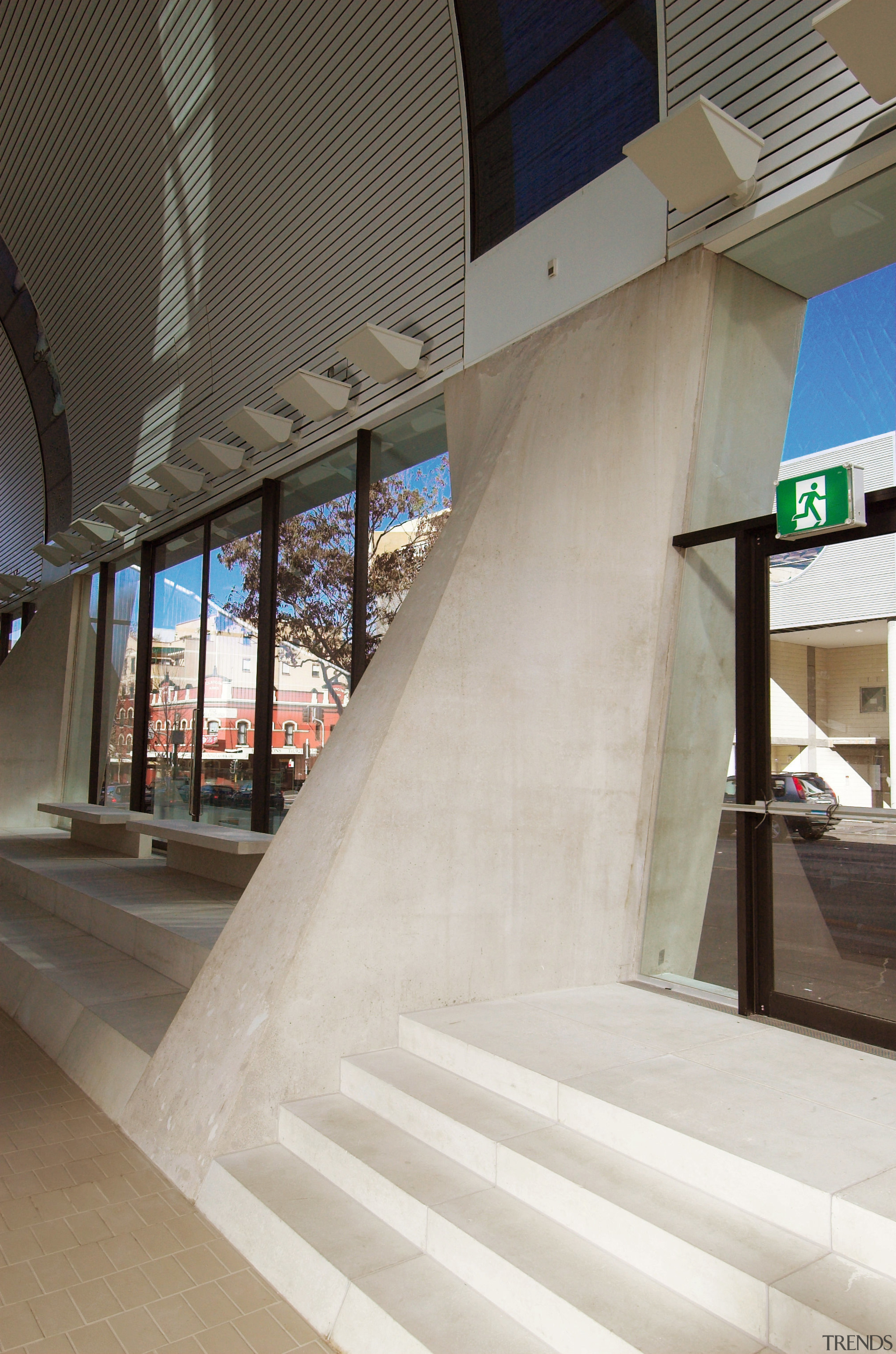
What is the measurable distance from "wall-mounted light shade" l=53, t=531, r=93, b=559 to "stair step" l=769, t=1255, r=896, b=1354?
12.5 m

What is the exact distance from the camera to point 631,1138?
292cm

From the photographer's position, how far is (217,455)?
8891mm

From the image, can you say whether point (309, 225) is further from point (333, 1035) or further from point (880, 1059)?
point (880, 1059)

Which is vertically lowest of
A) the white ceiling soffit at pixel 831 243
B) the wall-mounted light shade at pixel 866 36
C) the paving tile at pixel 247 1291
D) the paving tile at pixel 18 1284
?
the paving tile at pixel 18 1284

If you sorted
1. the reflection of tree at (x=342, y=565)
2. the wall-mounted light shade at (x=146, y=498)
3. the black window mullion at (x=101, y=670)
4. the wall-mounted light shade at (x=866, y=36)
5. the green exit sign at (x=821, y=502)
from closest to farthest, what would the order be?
the wall-mounted light shade at (x=866, y=36), the green exit sign at (x=821, y=502), the reflection of tree at (x=342, y=565), the wall-mounted light shade at (x=146, y=498), the black window mullion at (x=101, y=670)

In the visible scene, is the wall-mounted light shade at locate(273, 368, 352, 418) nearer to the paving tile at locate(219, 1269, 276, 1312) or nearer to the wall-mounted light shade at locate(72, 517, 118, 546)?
the wall-mounted light shade at locate(72, 517, 118, 546)

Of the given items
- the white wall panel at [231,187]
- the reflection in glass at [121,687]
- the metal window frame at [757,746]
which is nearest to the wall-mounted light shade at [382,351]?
the white wall panel at [231,187]

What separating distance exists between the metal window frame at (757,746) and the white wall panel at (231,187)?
2.91 metres

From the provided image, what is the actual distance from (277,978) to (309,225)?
246 inches

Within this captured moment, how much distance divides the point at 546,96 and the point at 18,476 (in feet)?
41.3

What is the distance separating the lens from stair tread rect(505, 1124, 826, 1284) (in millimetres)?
2375

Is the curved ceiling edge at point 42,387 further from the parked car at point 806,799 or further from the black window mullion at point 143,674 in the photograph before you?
the parked car at point 806,799

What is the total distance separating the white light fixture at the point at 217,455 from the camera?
8.86 metres

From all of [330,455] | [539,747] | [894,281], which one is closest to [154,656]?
[330,455]
